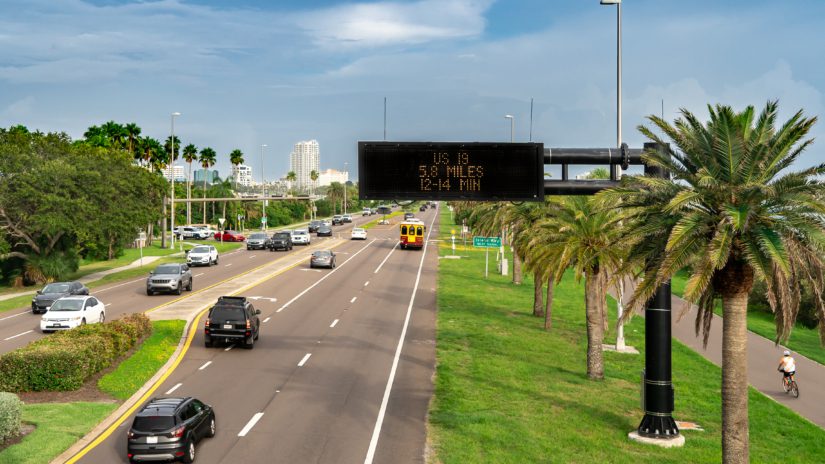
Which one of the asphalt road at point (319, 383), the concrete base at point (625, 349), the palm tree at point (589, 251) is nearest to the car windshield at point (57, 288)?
the asphalt road at point (319, 383)

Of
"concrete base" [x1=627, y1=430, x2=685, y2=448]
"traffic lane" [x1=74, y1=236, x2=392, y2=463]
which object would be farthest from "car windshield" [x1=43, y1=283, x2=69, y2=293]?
"concrete base" [x1=627, y1=430, x2=685, y2=448]

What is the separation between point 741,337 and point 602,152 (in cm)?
586

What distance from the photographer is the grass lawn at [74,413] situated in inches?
712

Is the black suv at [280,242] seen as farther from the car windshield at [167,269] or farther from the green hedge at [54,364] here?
the green hedge at [54,364]

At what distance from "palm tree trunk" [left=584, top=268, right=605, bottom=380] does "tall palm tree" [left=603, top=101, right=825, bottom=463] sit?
458 inches

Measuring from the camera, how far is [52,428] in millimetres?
20078

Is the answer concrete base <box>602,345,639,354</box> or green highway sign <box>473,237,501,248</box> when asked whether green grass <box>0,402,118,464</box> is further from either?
green highway sign <box>473,237,501,248</box>

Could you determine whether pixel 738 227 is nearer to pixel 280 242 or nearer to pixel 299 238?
pixel 280 242

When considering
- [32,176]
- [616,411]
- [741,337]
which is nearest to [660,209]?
[741,337]

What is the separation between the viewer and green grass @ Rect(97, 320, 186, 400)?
981 inches

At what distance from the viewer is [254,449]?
1900 centimetres

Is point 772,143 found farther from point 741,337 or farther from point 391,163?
point 391,163

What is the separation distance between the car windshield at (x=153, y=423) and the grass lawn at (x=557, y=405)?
6.23 m

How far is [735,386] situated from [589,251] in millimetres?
12924
